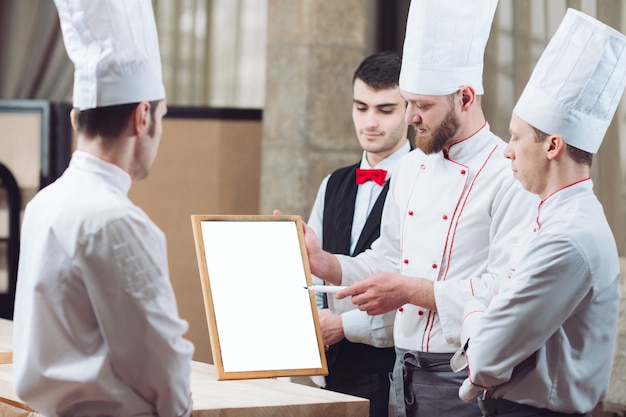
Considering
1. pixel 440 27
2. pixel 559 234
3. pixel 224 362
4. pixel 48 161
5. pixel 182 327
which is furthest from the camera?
→ pixel 48 161

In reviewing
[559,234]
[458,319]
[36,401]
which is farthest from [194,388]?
[559,234]

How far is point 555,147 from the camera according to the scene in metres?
2.14

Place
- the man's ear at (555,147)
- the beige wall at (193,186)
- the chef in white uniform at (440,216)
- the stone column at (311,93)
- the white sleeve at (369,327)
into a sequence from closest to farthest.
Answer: the man's ear at (555,147)
the chef in white uniform at (440,216)
the white sleeve at (369,327)
the stone column at (311,93)
the beige wall at (193,186)

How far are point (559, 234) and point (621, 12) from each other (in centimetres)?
225

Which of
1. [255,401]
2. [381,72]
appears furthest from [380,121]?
[255,401]

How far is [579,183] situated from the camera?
6.95 ft

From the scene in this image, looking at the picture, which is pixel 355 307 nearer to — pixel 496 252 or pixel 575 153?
pixel 496 252

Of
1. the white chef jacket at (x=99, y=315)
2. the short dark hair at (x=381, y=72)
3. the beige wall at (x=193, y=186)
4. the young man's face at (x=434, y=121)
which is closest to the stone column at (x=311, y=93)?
the beige wall at (x=193, y=186)

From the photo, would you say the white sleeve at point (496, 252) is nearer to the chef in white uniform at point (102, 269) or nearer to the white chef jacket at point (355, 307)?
the white chef jacket at point (355, 307)

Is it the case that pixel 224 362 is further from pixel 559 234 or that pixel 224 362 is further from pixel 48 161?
pixel 48 161

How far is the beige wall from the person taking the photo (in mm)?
5129

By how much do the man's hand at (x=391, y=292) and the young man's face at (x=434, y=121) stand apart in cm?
37

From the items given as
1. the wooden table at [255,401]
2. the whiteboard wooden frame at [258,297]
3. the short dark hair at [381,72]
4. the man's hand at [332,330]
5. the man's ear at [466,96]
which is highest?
the short dark hair at [381,72]

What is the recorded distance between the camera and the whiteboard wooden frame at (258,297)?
7.78ft
